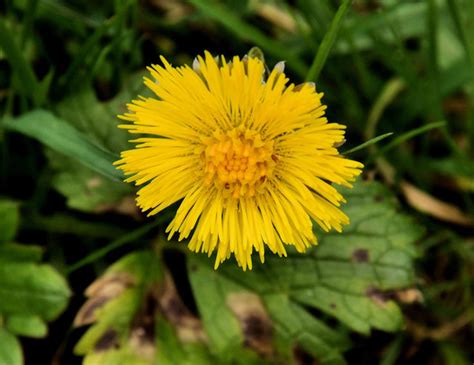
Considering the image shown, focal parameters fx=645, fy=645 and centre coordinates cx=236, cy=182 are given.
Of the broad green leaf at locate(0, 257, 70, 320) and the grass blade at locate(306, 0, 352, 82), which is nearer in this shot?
the grass blade at locate(306, 0, 352, 82)

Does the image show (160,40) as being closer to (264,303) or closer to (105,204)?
(105,204)

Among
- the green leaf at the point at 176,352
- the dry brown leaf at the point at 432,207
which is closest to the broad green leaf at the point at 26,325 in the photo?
the green leaf at the point at 176,352

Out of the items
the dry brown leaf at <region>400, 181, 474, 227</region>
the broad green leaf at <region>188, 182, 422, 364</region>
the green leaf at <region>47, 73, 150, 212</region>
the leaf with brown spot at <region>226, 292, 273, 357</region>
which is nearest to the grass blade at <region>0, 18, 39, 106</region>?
the green leaf at <region>47, 73, 150, 212</region>

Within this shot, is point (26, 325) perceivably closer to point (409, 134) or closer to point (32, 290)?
point (32, 290)

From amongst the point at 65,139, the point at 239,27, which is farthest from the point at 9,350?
the point at 239,27

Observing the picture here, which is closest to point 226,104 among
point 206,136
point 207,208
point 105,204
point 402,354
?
point 206,136

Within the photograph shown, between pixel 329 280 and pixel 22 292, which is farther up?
pixel 22 292

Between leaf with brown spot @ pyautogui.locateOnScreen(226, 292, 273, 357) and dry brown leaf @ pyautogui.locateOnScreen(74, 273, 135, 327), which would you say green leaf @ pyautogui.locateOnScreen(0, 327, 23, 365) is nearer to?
dry brown leaf @ pyautogui.locateOnScreen(74, 273, 135, 327)
